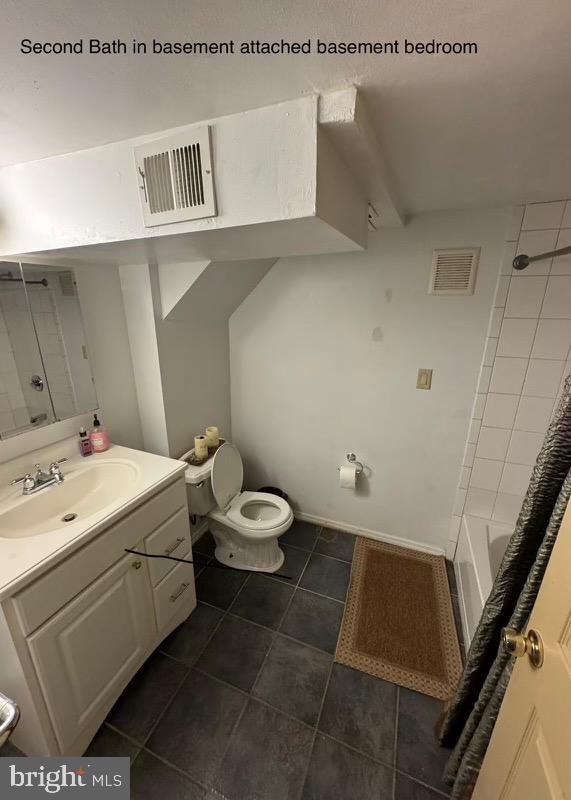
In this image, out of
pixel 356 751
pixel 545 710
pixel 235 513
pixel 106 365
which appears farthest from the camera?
pixel 235 513

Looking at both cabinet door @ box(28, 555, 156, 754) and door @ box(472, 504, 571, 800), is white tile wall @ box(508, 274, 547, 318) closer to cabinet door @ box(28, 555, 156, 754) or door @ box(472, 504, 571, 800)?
door @ box(472, 504, 571, 800)

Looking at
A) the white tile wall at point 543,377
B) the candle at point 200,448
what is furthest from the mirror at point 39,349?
the white tile wall at point 543,377

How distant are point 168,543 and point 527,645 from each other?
4.19 feet

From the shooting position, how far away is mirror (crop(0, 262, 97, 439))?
1289mm

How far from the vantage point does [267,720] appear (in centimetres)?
127

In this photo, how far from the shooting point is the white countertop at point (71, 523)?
90 cm

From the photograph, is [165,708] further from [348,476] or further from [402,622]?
[348,476]

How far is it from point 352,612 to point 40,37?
89.6 inches

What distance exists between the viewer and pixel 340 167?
90cm

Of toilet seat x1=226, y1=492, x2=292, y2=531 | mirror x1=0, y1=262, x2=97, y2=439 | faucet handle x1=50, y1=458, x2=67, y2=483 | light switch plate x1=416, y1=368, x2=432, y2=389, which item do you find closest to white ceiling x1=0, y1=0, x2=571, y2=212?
mirror x1=0, y1=262, x2=97, y2=439

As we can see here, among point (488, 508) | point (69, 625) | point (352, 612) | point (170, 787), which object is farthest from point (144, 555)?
point (488, 508)

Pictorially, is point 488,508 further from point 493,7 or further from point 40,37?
point 40,37

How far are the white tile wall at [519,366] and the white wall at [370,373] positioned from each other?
0.23ft

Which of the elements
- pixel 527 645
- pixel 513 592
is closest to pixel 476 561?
pixel 513 592
